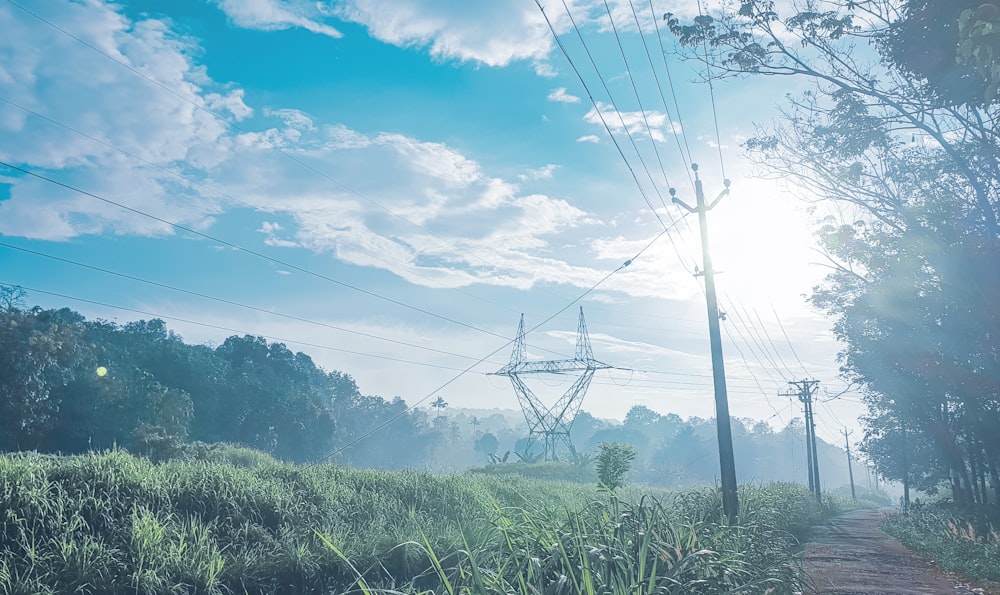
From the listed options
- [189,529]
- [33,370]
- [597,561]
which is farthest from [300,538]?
[33,370]

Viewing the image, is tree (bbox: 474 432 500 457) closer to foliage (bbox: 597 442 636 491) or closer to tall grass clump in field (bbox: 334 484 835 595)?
foliage (bbox: 597 442 636 491)

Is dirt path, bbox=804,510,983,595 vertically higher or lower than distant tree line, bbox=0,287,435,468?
lower

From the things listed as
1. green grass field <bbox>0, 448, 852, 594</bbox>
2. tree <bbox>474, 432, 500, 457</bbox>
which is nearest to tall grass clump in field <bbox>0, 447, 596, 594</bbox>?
green grass field <bbox>0, 448, 852, 594</bbox>

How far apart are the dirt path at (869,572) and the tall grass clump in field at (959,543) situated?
47cm

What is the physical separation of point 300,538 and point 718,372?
36.4 ft

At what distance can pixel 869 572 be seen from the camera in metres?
12.6

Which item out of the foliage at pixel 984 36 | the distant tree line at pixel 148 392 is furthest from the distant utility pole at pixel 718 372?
the distant tree line at pixel 148 392

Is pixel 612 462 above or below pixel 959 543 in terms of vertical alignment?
above

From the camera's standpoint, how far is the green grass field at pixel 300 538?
5.34 meters

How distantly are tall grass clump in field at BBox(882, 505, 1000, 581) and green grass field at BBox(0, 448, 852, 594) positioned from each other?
13.6 ft

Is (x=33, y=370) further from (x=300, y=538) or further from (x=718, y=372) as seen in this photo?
(x=718, y=372)

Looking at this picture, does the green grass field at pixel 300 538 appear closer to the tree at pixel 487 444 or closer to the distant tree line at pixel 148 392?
the distant tree line at pixel 148 392

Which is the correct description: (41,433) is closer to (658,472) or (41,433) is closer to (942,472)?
(942,472)

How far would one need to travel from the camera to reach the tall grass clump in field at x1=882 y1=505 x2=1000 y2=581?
1304cm
